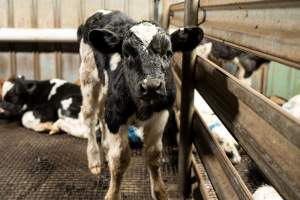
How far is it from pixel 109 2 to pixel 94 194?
316 centimetres

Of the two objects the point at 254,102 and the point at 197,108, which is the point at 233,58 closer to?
the point at 197,108

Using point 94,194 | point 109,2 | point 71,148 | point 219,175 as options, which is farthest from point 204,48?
point 219,175

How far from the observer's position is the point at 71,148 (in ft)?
11.9

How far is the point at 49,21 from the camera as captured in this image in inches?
203

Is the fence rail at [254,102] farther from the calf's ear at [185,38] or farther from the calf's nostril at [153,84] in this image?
the calf's nostril at [153,84]

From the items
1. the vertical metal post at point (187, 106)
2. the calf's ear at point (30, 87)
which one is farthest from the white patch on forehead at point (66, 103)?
the vertical metal post at point (187, 106)

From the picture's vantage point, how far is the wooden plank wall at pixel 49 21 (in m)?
5.12

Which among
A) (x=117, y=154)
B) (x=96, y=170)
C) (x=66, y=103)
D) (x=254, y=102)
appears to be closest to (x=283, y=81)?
(x=66, y=103)

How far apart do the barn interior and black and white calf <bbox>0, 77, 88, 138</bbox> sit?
0.35 ft

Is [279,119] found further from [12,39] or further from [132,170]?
[12,39]

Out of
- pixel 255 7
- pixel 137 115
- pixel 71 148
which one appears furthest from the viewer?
pixel 71 148

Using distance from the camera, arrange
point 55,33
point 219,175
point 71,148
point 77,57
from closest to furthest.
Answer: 1. point 219,175
2. point 71,148
3. point 55,33
4. point 77,57

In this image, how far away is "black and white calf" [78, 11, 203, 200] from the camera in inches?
68.5

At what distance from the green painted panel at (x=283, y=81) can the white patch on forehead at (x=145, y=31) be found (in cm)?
357
